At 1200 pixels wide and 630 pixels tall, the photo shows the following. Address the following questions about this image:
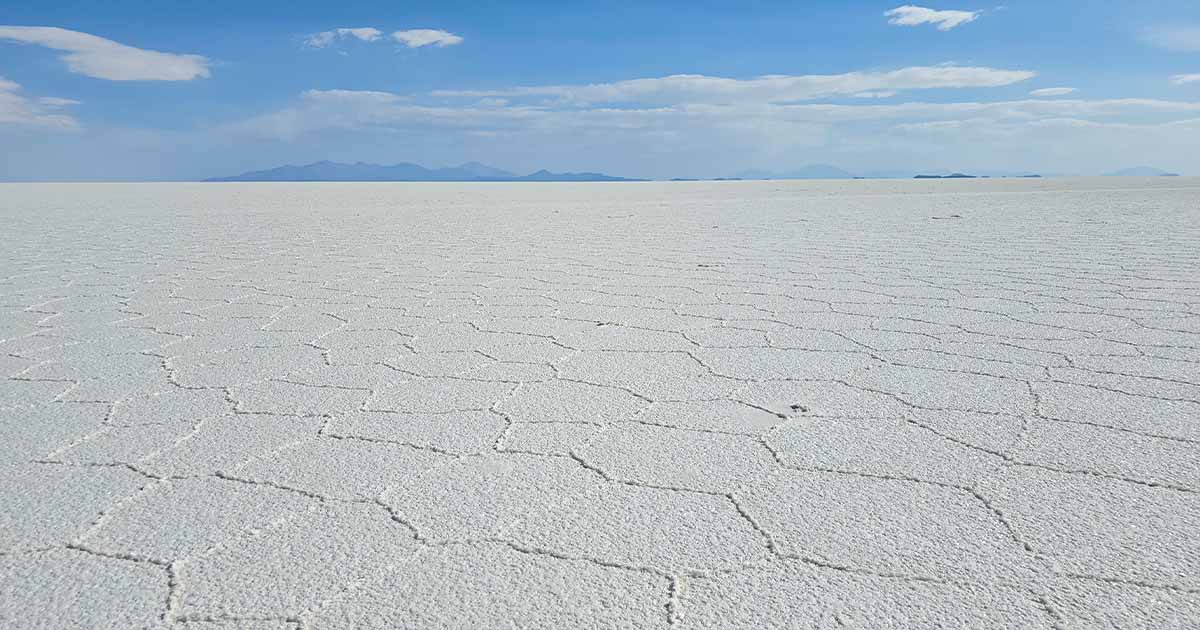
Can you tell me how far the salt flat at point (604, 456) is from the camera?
1.04 meters

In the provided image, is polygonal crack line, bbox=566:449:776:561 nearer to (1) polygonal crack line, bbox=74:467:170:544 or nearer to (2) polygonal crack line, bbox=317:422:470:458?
(2) polygonal crack line, bbox=317:422:470:458

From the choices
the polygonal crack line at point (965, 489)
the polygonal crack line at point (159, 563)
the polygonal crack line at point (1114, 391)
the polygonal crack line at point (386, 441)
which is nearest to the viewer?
the polygonal crack line at point (159, 563)

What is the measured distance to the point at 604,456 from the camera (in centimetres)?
152

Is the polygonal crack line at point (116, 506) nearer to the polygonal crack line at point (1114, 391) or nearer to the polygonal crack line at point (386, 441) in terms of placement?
the polygonal crack line at point (386, 441)

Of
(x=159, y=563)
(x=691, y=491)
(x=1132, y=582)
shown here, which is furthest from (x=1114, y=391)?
(x=159, y=563)

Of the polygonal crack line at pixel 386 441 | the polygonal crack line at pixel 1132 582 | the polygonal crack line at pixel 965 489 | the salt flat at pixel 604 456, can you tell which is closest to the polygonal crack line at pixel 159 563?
the salt flat at pixel 604 456

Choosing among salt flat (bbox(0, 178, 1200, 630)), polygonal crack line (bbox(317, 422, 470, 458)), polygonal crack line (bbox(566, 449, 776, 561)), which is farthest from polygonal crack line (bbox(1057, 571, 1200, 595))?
polygonal crack line (bbox(317, 422, 470, 458))

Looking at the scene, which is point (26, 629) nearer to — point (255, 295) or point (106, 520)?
point (106, 520)

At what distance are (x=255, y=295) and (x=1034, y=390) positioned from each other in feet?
8.89

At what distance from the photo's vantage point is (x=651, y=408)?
1.81 m

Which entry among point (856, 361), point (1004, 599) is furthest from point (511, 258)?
point (1004, 599)

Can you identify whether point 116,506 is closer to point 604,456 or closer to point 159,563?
point 159,563

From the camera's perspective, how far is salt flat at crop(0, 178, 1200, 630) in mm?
1038

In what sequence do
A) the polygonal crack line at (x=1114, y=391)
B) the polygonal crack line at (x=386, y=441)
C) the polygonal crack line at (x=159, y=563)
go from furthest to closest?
1. the polygonal crack line at (x=1114, y=391)
2. the polygonal crack line at (x=386, y=441)
3. the polygonal crack line at (x=159, y=563)
